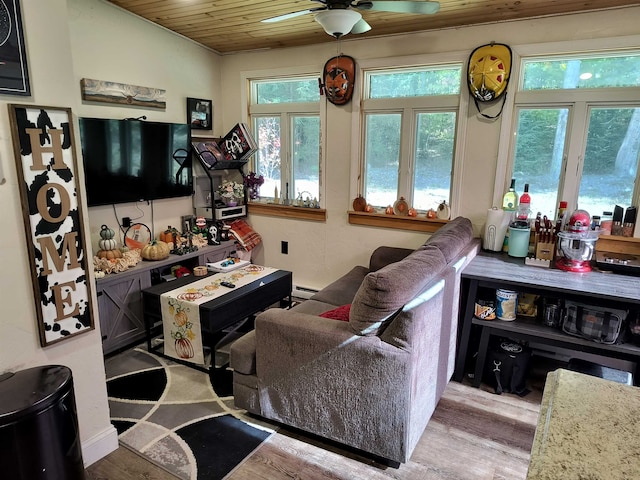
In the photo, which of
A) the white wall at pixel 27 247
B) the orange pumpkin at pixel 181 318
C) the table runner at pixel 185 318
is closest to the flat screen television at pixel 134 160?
the white wall at pixel 27 247

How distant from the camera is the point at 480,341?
2814 millimetres

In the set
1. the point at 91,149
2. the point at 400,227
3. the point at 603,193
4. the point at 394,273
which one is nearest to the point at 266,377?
the point at 394,273

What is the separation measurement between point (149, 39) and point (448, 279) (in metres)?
3.44

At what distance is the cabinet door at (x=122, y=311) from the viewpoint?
311 cm

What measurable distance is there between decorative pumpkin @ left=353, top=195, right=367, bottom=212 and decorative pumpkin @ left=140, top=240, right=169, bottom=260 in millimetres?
1847

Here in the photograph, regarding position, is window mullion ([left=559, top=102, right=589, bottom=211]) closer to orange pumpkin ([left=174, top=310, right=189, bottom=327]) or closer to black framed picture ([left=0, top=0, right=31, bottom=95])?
orange pumpkin ([left=174, top=310, right=189, bottom=327])

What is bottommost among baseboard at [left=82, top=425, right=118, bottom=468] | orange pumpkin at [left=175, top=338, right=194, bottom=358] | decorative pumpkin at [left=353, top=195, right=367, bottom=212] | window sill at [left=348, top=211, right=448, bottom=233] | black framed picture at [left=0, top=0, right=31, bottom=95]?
baseboard at [left=82, top=425, right=118, bottom=468]

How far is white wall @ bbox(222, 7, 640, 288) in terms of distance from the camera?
10.1 ft

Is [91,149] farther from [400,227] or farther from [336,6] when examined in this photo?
[400,227]

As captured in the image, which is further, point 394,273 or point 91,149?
point 91,149

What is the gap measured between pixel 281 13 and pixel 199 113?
151cm


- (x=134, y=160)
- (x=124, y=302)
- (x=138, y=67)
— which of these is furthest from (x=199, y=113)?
(x=124, y=302)

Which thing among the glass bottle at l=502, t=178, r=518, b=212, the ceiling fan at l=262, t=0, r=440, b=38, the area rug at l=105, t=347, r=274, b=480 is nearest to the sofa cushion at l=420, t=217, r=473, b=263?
the glass bottle at l=502, t=178, r=518, b=212

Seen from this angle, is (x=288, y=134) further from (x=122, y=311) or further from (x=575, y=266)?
(x=575, y=266)
